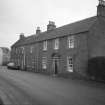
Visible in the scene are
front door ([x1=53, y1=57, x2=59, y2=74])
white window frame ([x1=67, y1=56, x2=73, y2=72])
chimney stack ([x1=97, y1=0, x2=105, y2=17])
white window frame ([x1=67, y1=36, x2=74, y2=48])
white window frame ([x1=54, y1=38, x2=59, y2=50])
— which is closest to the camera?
chimney stack ([x1=97, y1=0, x2=105, y2=17])

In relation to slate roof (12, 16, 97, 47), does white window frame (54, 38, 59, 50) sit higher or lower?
lower

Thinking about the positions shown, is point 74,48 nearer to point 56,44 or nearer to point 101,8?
point 56,44

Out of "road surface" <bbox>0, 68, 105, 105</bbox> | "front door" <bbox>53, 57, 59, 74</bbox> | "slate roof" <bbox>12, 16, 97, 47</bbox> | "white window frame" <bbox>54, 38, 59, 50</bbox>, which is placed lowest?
"road surface" <bbox>0, 68, 105, 105</bbox>

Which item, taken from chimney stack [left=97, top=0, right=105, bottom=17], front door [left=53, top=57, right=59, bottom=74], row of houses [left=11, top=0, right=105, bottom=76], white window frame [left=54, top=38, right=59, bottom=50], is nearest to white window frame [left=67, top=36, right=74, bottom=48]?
row of houses [left=11, top=0, right=105, bottom=76]

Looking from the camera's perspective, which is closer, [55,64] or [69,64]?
[69,64]

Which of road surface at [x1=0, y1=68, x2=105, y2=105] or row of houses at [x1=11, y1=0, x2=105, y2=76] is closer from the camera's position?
road surface at [x1=0, y1=68, x2=105, y2=105]

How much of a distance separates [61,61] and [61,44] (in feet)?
9.08

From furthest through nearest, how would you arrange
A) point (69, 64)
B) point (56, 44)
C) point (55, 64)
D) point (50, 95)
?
point (56, 44), point (55, 64), point (69, 64), point (50, 95)

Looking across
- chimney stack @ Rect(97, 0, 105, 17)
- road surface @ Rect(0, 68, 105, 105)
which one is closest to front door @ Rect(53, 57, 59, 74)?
chimney stack @ Rect(97, 0, 105, 17)

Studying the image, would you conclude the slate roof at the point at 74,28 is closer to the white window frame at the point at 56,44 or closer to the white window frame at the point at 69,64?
the white window frame at the point at 56,44

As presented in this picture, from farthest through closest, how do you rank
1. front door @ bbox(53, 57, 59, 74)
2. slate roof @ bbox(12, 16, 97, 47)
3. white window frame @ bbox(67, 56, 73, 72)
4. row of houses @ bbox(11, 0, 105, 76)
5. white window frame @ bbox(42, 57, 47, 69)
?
white window frame @ bbox(42, 57, 47, 69) < front door @ bbox(53, 57, 59, 74) < white window frame @ bbox(67, 56, 73, 72) < slate roof @ bbox(12, 16, 97, 47) < row of houses @ bbox(11, 0, 105, 76)

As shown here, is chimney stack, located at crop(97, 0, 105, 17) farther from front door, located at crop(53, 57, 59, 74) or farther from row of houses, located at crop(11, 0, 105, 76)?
front door, located at crop(53, 57, 59, 74)

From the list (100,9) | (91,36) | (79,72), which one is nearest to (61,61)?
(79,72)

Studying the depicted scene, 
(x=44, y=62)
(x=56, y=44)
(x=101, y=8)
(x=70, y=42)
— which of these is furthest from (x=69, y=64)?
(x=101, y=8)
